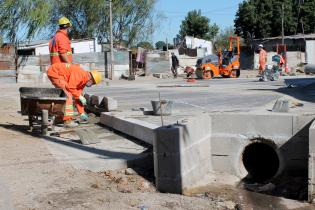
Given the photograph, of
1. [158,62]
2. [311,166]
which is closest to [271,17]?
[158,62]

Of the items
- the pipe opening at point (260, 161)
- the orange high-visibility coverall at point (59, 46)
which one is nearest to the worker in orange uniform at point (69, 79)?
the orange high-visibility coverall at point (59, 46)

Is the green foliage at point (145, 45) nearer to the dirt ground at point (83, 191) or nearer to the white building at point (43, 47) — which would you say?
the white building at point (43, 47)

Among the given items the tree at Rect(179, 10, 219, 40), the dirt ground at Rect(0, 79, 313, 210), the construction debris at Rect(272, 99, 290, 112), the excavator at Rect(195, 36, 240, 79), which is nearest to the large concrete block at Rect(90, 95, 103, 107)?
the dirt ground at Rect(0, 79, 313, 210)

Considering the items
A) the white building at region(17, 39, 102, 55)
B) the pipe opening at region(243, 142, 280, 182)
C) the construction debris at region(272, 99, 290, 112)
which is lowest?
the pipe opening at region(243, 142, 280, 182)

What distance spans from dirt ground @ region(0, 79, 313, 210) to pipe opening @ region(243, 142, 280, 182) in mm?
1189

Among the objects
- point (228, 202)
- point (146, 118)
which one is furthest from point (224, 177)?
point (146, 118)

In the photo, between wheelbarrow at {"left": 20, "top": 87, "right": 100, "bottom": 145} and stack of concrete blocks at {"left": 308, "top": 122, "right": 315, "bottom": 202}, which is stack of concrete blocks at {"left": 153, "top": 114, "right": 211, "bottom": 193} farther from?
wheelbarrow at {"left": 20, "top": 87, "right": 100, "bottom": 145}

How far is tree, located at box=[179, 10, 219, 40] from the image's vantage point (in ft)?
243

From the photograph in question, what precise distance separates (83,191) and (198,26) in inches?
2754

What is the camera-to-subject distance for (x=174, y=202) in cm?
579

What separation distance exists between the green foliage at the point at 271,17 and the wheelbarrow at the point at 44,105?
168ft

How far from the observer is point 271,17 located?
195 ft

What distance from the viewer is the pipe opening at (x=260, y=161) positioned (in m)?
7.86

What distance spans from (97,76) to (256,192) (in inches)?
184
